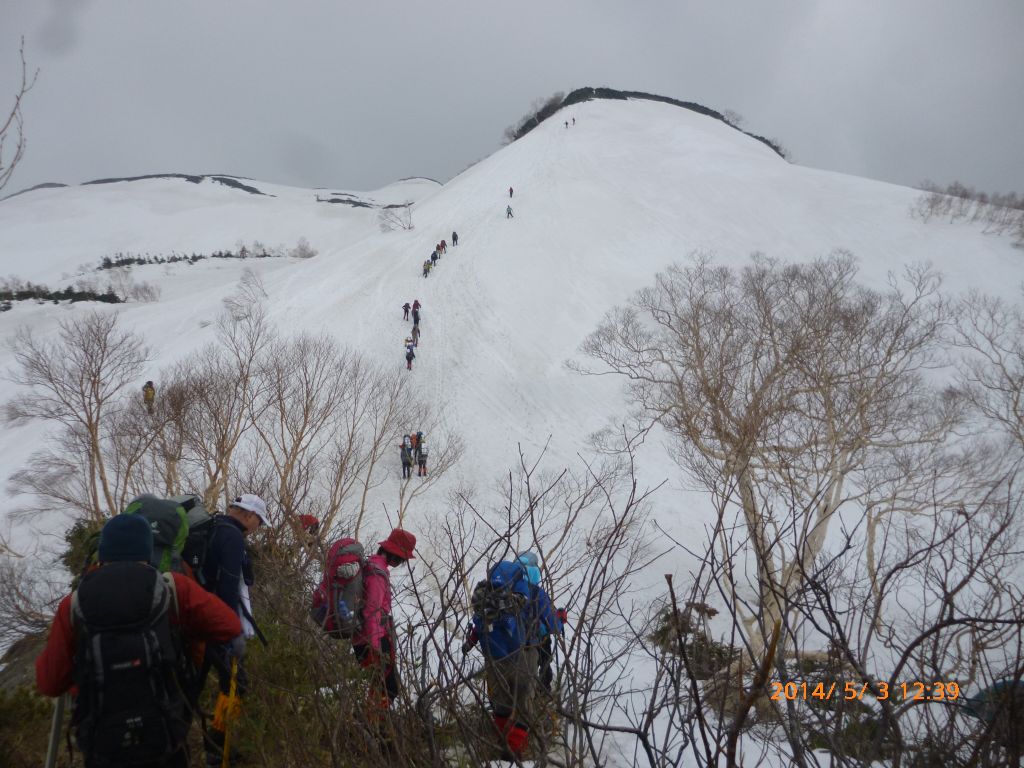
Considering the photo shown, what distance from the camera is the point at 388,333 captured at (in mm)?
23953

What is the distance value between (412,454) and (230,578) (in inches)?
509

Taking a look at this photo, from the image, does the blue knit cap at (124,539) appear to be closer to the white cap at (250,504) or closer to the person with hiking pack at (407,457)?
the white cap at (250,504)

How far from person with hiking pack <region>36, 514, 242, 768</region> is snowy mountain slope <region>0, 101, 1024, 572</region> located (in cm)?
1310

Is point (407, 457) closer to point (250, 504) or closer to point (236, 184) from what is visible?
point (250, 504)

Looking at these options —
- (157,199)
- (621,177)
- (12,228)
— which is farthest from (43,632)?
(157,199)

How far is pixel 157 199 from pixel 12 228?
2462 centimetres

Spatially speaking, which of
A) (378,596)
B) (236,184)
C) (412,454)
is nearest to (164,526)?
(378,596)

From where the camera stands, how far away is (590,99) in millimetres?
70062

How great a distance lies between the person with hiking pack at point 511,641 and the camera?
1759 millimetres

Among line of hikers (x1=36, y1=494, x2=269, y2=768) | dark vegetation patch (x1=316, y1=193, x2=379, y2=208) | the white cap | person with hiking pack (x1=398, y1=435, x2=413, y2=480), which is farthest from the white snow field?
dark vegetation patch (x1=316, y1=193, x2=379, y2=208)

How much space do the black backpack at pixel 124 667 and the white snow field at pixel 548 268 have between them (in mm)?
6978

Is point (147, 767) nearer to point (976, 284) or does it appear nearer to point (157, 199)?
point (976, 284)

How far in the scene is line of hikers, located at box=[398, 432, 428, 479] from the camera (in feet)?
50.5

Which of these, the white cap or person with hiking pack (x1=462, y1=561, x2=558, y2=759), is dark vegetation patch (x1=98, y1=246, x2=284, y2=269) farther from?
person with hiking pack (x1=462, y1=561, x2=558, y2=759)
